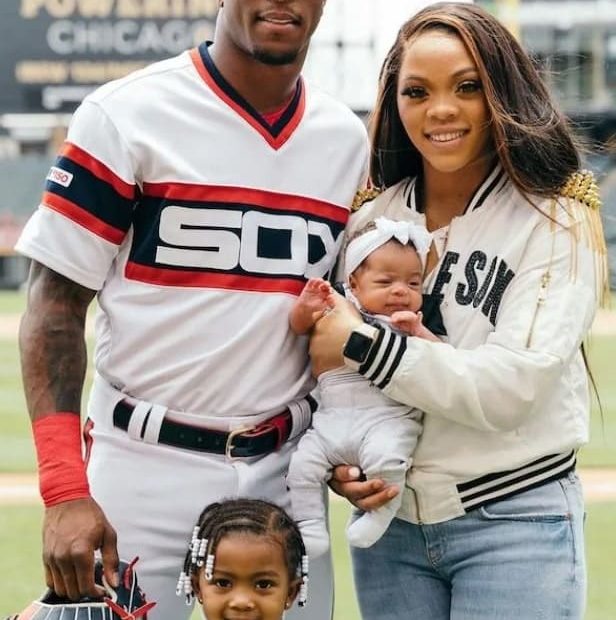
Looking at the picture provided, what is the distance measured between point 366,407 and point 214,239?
0.51 m

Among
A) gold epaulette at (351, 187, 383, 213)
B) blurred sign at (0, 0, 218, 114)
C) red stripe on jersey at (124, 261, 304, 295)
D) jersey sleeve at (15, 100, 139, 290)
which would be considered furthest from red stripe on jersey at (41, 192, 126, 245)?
blurred sign at (0, 0, 218, 114)

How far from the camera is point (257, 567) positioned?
116 inches

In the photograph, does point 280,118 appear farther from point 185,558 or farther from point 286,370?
point 185,558

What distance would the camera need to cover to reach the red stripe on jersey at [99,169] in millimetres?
2988

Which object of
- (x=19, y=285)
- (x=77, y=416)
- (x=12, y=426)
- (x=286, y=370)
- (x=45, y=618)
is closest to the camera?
(x=45, y=618)

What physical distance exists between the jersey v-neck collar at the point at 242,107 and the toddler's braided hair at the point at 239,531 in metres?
0.84

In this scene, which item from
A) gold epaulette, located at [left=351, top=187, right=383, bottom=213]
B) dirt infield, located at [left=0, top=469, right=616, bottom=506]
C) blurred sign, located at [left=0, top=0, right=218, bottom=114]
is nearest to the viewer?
gold epaulette, located at [left=351, top=187, right=383, bottom=213]

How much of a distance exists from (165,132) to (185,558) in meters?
0.97

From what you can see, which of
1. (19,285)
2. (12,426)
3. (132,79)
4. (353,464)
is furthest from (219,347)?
(19,285)

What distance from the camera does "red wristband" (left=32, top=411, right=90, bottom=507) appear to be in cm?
291

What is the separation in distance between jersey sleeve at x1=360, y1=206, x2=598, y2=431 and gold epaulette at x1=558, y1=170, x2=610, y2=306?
29 millimetres

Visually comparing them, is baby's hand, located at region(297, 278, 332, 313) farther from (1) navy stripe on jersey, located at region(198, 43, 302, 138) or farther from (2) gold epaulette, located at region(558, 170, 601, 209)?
(2) gold epaulette, located at region(558, 170, 601, 209)

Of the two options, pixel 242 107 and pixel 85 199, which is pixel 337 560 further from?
pixel 85 199

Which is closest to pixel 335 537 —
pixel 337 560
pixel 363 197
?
pixel 337 560
